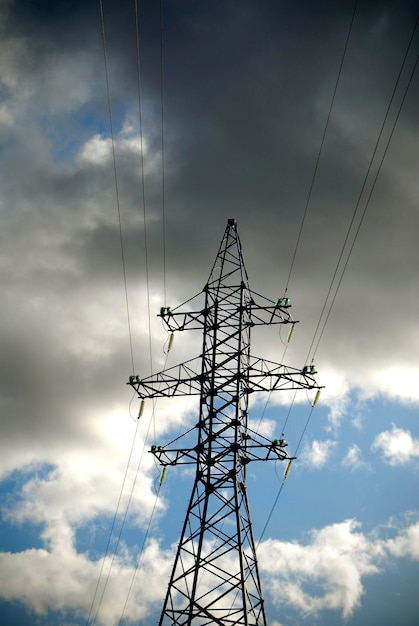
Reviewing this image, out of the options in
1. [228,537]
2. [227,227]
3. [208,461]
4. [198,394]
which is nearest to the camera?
[228,537]

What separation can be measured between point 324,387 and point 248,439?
409 cm

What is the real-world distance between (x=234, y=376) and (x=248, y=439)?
277 cm

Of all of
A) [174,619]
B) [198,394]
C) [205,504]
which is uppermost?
[198,394]

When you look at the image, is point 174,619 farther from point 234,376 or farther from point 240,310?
point 240,310

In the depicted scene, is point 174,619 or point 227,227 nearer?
point 174,619

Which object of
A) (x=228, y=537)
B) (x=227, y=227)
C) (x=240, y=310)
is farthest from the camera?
(x=227, y=227)

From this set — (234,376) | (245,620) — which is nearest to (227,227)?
(234,376)

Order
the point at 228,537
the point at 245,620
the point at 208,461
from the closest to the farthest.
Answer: the point at 245,620 → the point at 228,537 → the point at 208,461

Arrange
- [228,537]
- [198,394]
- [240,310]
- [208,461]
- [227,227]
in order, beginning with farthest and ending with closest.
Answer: [227,227]
[240,310]
[198,394]
[208,461]
[228,537]

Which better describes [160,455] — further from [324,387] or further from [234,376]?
[324,387]

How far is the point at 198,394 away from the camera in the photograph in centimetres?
2533

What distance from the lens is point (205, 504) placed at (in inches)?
907

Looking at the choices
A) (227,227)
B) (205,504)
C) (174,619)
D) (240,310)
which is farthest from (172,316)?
(174,619)

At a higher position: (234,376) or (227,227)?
(227,227)
